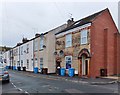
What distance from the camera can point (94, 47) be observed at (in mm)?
22797

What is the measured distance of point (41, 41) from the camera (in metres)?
33.8

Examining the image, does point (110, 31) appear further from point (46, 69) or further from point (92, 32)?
point (46, 69)

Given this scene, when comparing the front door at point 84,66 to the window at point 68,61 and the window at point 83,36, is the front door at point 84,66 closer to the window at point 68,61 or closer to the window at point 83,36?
the window at point 83,36

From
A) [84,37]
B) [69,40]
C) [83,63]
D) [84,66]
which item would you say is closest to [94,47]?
[84,37]

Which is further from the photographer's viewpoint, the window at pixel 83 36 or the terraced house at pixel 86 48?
the window at pixel 83 36

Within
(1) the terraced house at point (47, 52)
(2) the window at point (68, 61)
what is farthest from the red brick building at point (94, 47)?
(1) the terraced house at point (47, 52)

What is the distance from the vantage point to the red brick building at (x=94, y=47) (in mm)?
22781

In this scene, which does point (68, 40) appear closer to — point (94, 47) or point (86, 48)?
point (86, 48)

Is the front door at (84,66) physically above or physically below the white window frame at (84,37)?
below

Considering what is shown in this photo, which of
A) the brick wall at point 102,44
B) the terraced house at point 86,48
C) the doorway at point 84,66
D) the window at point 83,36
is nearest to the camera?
the brick wall at point 102,44

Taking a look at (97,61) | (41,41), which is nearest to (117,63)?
(97,61)

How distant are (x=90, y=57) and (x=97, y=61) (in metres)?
1.19

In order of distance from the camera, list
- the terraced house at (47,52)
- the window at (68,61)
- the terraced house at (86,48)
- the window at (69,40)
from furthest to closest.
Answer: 1. the terraced house at (47,52)
2. the window at (69,40)
3. the window at (68,61)
4. the terraced house at (86,48)

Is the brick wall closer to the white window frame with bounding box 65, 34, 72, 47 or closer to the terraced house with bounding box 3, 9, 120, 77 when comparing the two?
the terraced house with bounding box 3, 9, 120, 77
